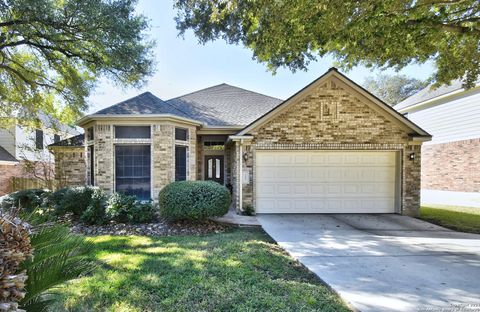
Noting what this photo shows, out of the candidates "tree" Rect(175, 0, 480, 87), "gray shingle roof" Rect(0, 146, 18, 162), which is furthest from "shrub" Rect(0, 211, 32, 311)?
"gray shingle roof" Rect(0, 146, 18, 162)

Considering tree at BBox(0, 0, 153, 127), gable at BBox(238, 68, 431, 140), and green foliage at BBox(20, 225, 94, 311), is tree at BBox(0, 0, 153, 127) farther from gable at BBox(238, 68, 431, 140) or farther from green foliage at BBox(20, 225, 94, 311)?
green foliage at BBox(20, 225, 94, 311)

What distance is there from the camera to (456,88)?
1505 centimetres

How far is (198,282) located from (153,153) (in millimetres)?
6113

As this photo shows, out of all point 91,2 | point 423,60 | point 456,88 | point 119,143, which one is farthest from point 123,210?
point 456,88

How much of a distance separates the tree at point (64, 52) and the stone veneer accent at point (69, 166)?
213 cm

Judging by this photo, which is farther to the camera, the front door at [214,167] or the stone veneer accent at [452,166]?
the stone veneer accent at [452,166]

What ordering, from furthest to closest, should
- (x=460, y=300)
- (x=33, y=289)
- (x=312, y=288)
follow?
(x=312, y=288) → (x=460, y=300) → (x=33, y=289)

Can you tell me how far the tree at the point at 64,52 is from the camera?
8117mm

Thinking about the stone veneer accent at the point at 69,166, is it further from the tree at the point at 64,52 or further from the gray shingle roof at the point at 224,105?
the gray shingle roof at the point at 224,105

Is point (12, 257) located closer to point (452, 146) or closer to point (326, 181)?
point (326, 181)

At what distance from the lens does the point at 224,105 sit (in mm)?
13406

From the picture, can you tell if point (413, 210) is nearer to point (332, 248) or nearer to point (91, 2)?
point (332, 248)

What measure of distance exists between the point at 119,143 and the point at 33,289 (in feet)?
26.8

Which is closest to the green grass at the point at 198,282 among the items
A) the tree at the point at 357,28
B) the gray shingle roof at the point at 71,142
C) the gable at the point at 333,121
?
the gable at the point at 333,121
